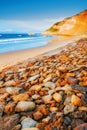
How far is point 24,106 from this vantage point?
148 inches

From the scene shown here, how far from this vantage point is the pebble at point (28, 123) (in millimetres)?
3240

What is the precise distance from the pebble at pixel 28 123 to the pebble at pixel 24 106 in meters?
0.30

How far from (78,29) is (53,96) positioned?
101100 mm

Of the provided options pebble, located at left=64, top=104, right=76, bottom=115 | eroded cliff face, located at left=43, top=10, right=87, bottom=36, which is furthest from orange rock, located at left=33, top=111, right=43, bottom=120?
eroded cliff face, located at left=43, top=10, right=87, bottom=36

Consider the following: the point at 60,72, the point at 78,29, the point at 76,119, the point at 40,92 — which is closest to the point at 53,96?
the point at 40,92

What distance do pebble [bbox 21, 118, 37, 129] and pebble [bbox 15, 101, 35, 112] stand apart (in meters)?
0.30

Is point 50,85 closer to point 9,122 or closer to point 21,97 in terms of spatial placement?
point 21,97

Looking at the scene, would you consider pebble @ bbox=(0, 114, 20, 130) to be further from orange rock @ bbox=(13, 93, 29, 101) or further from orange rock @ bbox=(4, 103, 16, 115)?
orange rock @ bbox=(13, 93, 29, 101)

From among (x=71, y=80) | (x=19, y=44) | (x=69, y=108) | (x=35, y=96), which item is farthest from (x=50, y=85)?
(x=19, y=44)

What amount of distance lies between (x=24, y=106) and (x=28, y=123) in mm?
485

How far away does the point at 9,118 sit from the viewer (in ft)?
11.4

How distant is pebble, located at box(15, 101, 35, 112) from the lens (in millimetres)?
3691

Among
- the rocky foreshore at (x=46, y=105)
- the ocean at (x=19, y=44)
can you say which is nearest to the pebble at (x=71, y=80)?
the rocky foreshore at (x=46, y=105)

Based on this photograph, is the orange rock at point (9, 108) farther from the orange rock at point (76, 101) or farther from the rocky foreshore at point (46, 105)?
the orange rock at point (76, 101)
